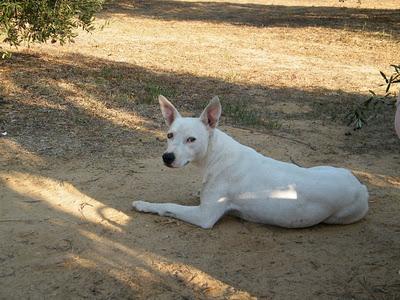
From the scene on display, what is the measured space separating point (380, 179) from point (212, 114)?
2510 millimetres

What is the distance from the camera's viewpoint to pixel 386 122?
8781mm

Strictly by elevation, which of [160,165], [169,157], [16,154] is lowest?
[16,154]

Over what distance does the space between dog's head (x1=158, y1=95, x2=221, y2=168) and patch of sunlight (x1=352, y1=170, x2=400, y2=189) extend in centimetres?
231

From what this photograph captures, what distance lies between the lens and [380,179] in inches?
258

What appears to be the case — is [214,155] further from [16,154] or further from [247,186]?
[16,154]

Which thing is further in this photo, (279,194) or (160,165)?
(160,165)

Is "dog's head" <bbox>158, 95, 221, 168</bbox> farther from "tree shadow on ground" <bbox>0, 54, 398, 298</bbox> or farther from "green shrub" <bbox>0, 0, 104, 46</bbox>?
"green shrub" <bbox>0, 0, 104, 46</bbox>

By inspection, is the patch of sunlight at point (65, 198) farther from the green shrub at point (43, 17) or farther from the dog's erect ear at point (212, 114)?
the green shrub at point (43, 17)

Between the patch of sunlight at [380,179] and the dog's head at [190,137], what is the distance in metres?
2.31

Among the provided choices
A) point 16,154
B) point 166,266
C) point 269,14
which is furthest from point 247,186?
point 269,14

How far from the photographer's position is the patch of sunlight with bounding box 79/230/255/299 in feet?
14.1

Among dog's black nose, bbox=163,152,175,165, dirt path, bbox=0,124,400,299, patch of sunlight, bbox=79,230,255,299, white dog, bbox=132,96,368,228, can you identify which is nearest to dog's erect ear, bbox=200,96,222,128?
white dog, bbox=132,96,368,228

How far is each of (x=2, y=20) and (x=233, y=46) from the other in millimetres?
6653

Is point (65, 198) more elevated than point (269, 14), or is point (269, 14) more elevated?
point (269, 14)
